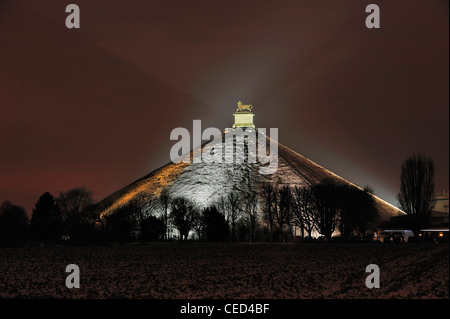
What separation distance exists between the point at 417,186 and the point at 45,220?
56318 mm

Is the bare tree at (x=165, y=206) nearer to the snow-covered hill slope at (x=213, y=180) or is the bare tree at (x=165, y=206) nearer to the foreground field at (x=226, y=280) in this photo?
the snow-covered hill slope at (x=213, y=180)

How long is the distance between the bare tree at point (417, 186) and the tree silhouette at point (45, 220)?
50.1 metres

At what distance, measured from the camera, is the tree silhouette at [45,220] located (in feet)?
315

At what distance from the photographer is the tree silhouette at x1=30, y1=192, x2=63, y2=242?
315 ft

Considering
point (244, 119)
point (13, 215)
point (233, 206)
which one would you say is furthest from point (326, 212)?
point (13, 215)

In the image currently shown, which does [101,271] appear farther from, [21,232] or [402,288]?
[21,232]

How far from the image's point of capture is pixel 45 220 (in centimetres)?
10231

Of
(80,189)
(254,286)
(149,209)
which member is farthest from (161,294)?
(80,189)

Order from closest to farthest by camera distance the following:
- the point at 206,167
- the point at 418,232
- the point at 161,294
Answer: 1. the point at 161,294
2. the point at 418,232
3. the point at 206,167

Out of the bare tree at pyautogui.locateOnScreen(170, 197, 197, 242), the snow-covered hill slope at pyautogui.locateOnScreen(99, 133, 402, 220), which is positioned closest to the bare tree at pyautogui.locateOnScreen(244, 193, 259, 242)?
the snow-covered hill slope at pyautogui.locateOnScreen(99, 133, 402, 220)

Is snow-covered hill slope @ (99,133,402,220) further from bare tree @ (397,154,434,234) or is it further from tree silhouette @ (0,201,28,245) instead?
bare tree @ (397,154,434,234)

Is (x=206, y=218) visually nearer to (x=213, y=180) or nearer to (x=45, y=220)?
(x=45, y=220)
